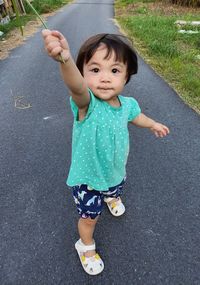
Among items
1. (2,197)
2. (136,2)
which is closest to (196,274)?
(2,197)

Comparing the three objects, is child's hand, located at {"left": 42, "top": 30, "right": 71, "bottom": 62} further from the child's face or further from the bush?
the bush

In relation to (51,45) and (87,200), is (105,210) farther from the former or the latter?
(51,45)

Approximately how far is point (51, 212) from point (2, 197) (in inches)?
18.3

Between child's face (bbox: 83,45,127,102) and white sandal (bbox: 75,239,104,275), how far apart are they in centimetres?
95

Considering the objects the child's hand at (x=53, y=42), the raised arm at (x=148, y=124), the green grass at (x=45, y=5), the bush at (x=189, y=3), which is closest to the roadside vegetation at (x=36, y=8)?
the green grass at (x=45, y=5)

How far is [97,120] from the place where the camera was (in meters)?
1.51

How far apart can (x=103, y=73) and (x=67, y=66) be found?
0.34m

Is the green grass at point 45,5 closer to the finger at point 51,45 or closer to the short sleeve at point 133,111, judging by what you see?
the short sleeve at point 133,111

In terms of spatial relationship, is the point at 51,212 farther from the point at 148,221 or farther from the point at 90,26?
the point at 90,26

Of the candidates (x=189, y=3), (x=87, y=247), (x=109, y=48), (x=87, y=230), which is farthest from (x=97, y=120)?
(x=189, y=3)

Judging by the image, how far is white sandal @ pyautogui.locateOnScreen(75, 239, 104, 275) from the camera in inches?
72.8

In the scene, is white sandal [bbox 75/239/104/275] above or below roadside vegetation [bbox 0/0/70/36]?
above

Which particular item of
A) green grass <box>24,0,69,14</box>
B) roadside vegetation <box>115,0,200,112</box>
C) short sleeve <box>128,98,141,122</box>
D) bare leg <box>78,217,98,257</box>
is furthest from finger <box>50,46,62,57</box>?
green grass <box>24,0,69,14</box>

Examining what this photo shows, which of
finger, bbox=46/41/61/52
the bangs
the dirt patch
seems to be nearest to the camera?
finger, bbox=46/41/61/52
